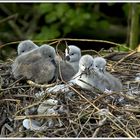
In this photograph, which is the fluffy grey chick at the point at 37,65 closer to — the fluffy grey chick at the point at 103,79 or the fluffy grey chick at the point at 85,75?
the fluffy grey chick at the point at 85,75

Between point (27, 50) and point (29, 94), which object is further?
point (27, 50)

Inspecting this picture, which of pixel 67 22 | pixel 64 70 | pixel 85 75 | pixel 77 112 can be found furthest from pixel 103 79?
pixel 67 22

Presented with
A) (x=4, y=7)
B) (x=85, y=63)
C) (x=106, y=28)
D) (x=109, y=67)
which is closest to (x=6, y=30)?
(x=4, y=7)

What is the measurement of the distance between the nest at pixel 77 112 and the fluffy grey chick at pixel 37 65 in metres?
0.09

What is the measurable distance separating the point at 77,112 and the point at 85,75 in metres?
0.54

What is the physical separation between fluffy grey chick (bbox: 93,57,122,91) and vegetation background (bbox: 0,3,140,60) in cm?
431

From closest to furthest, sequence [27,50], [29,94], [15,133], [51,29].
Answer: [15,133] < [29,94] < [27,50] < [51,29]

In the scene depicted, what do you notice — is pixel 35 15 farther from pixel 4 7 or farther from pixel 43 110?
pixel 43 110

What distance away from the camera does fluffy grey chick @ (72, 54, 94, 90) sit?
7242mm

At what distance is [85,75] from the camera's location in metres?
7.29

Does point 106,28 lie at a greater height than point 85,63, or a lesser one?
lesser

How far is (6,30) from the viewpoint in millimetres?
12977

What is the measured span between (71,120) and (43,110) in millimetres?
303

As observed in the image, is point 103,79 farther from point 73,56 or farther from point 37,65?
point 73,56
